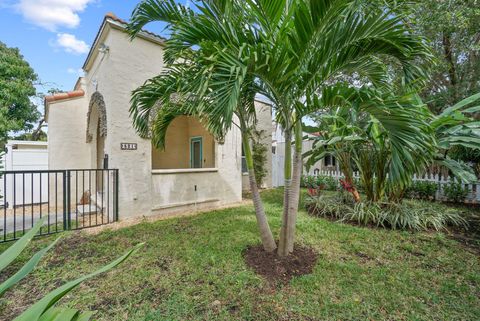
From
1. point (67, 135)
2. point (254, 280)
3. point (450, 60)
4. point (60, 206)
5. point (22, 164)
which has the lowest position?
point (254, 280)

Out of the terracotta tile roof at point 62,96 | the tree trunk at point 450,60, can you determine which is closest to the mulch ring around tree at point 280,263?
the terracotta tile roof at point 62,96

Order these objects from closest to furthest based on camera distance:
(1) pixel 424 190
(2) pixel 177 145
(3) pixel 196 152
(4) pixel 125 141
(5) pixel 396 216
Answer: (5) pixel 396 216 → (4) pixel 125 141 → (1) pixel 424 190 → (3) pixel 196 152 → (2) pixel 177 145

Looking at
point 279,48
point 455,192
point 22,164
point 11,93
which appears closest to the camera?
point 279,48

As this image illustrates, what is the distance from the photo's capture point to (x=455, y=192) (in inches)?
310

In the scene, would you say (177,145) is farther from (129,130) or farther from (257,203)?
(257,203)

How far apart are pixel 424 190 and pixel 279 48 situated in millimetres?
8706

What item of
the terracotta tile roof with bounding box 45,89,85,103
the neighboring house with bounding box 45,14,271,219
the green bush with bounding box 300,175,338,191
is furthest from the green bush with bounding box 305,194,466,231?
the terracotta tile roof with bounding box 45,89,85,103

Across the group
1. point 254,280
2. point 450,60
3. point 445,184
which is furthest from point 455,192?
point 254,280

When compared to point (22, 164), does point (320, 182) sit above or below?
below

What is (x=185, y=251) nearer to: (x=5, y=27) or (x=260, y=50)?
(x=260, y=50)

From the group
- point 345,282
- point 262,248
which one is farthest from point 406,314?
point 262,248

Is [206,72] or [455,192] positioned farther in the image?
[455,192]

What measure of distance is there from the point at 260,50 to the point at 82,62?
8.96 meters

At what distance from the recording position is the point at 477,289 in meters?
3.01
